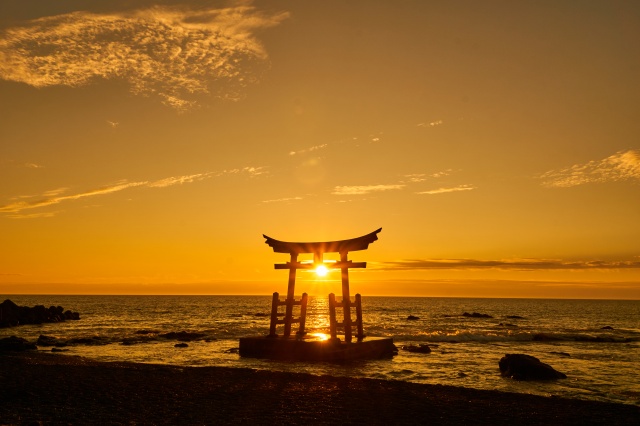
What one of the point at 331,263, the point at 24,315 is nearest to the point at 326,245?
the point at 331,263

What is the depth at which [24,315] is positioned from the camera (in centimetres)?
6228

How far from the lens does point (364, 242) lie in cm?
2381

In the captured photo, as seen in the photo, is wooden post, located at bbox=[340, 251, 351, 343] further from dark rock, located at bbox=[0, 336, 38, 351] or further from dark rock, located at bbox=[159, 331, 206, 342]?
dark rock, located at bbox=[159, 331, 206, 342]

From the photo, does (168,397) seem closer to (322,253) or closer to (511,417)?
(511,417)

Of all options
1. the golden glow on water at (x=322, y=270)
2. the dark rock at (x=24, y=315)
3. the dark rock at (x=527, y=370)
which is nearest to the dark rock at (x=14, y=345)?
the golden glow on water at (x=322, y=270)

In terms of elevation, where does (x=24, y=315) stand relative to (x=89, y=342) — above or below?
above

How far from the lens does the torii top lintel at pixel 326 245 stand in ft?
78.1

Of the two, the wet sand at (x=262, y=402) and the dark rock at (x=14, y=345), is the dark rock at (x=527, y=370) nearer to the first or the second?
the wet sand at (x=262, y=402)

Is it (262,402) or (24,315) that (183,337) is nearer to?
(262,402)

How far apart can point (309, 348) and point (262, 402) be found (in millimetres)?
9928

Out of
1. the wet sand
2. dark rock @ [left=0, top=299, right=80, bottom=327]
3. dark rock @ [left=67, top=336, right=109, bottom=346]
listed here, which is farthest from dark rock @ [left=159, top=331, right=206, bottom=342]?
dark rock @ [left=0, top=299, right=80, bottom=327]

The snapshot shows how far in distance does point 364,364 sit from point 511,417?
37.5ft

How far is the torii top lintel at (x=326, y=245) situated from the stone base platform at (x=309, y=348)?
172 inches

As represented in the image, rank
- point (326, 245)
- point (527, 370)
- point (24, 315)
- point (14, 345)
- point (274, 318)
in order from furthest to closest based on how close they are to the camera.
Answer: point (24, 315) → point (14, 345) → point (274, 318) → point (326, 245) → point (527, 370)
